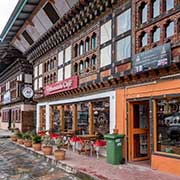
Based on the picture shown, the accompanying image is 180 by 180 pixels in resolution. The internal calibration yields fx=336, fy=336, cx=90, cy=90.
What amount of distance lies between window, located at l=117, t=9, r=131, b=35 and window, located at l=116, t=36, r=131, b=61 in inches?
13.9

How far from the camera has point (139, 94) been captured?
11211 millimetres

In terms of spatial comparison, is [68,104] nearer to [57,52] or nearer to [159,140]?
[57,52]

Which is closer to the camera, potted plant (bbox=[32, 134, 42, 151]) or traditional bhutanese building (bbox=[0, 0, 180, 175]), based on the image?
traditional bhutanese building (bbox=[0, 0, 180, 175])

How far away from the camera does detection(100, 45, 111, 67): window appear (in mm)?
13148

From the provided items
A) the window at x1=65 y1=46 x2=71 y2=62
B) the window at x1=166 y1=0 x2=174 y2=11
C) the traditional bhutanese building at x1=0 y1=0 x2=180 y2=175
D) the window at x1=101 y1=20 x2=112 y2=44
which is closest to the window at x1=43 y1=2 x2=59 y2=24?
the traditional bhutanese building at x1=0 y1=0 x2=180 y2=175

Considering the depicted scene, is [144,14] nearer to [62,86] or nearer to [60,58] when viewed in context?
[62,86]

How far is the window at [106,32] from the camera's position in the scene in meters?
13.2

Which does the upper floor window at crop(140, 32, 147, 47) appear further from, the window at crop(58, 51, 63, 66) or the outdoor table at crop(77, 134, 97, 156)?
the window at crop(58, 51, 63, 66)

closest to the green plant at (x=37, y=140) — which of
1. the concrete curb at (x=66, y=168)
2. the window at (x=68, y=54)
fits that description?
the concrete curb at (x=66, y=168)

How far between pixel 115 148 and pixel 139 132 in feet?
3.69

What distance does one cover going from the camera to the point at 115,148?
11555 mm

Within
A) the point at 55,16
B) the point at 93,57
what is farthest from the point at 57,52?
the point at 93,57

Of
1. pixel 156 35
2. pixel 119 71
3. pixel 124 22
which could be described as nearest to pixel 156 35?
pixel 156 35

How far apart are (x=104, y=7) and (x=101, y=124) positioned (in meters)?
4.82
